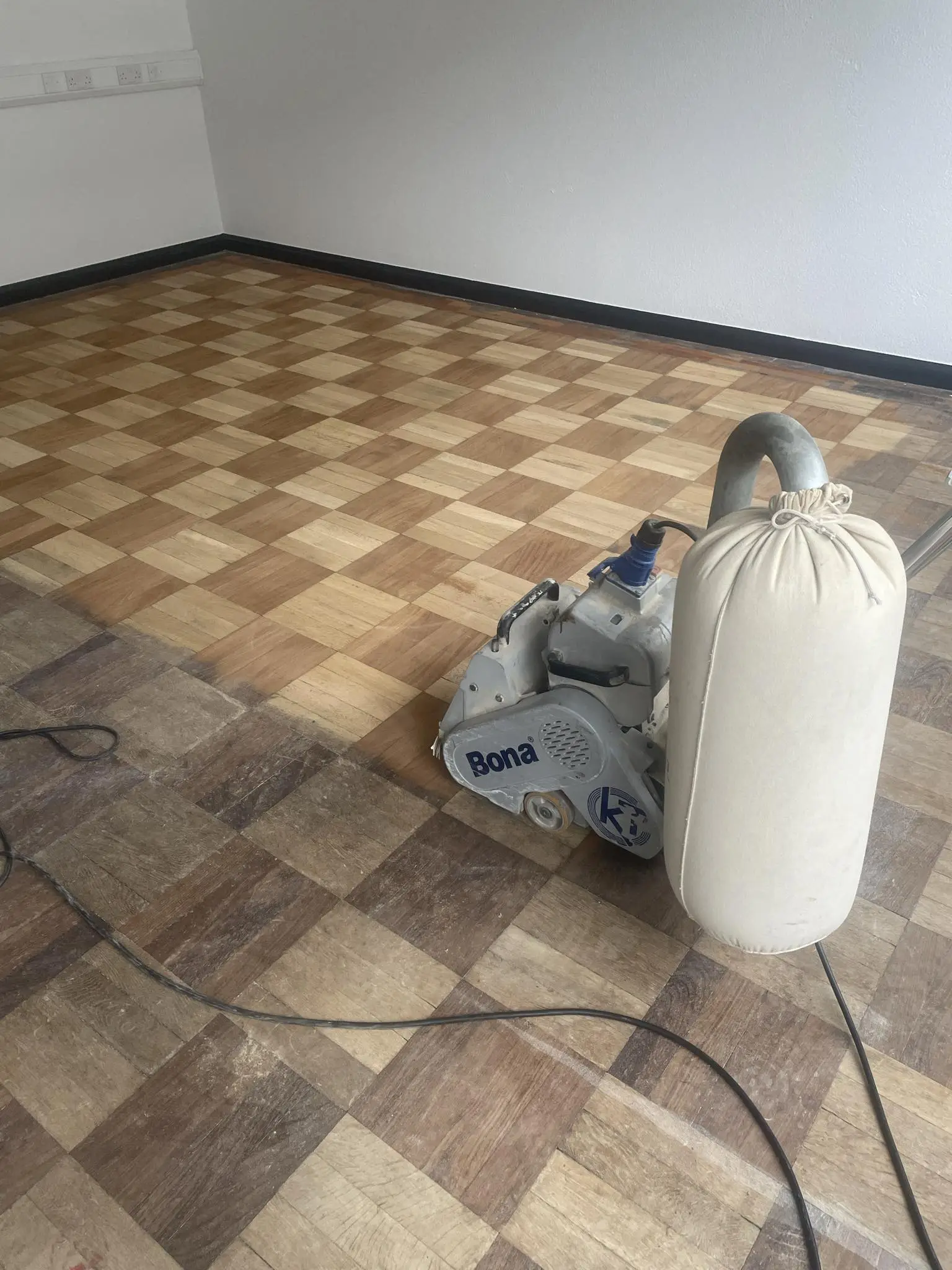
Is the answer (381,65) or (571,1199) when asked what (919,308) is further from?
(571,1199)

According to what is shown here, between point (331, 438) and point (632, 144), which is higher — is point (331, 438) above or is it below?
below

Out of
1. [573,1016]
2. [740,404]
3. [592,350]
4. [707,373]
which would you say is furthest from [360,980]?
[592,350]

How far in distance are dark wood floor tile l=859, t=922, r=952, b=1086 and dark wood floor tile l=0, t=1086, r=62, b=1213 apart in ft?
3.44

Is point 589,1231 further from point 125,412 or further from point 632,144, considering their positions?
point 632,144

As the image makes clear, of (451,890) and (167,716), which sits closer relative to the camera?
(451,890)

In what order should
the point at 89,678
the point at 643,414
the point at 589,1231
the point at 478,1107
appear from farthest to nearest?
the point at 643,414
the point at 89,678
the point at 478,1107
the point at 589,1231

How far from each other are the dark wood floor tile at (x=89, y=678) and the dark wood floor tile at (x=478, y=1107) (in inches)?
39.6

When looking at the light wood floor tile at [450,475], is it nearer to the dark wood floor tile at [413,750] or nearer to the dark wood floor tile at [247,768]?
the dark wood floor tile at [413,750]

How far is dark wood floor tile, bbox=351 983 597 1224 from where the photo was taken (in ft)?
3.80

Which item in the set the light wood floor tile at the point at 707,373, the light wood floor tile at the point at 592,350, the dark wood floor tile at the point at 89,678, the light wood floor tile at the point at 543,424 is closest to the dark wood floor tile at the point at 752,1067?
the dark wood floor tile at the point at 89,678

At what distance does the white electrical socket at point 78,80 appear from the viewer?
413 centimetres

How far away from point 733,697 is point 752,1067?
55 cm

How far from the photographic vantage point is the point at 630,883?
1521 millimetres

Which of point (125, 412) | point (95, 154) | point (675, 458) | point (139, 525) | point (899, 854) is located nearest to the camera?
point (899, 854)
